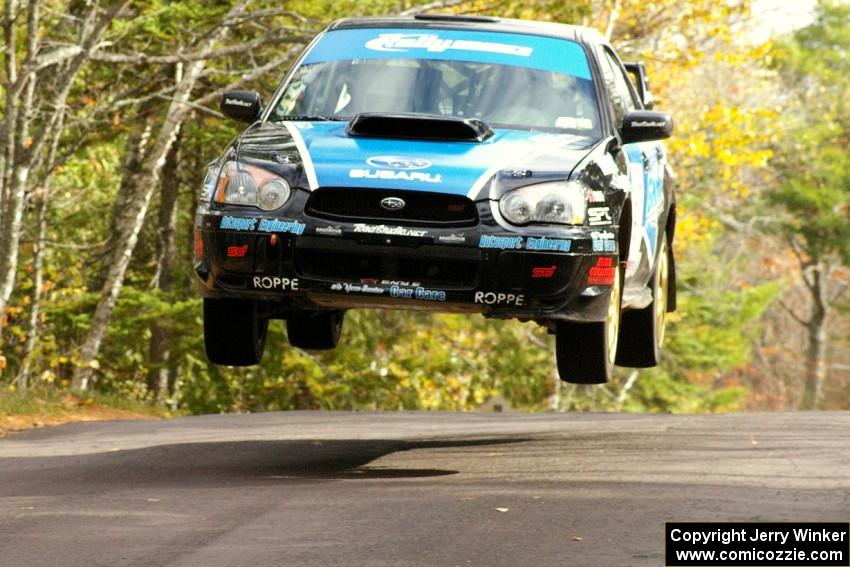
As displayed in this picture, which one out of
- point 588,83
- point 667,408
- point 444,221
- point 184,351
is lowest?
point 667,408

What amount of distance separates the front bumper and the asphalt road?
0.87m

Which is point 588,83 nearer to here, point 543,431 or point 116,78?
point 543,431

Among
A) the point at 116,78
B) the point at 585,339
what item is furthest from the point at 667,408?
the point at 585,339

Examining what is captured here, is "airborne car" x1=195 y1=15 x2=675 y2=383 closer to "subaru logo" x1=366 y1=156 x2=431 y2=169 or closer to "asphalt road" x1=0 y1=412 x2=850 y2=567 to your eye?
"subaru logo" x1=366 y1=156 x2=431 y2=169

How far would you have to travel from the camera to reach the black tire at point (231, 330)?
8.32 meters

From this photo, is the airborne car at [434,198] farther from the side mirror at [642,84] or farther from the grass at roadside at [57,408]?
the grass at roadside at [57,408]

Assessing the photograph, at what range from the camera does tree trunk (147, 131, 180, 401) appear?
2250 centimetres

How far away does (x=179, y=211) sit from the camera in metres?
25.4

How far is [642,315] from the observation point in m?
10.0

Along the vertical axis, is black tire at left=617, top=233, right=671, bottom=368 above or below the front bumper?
below

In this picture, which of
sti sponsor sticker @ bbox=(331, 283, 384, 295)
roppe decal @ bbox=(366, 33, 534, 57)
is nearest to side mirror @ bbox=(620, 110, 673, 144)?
roppe decal @ bbox=(366, 33, 534, 57)

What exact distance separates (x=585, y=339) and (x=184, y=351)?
40.6ft

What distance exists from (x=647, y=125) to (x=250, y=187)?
7.43 ft

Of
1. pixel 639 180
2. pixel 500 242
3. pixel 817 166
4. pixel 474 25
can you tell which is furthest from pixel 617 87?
pixel 817 166
